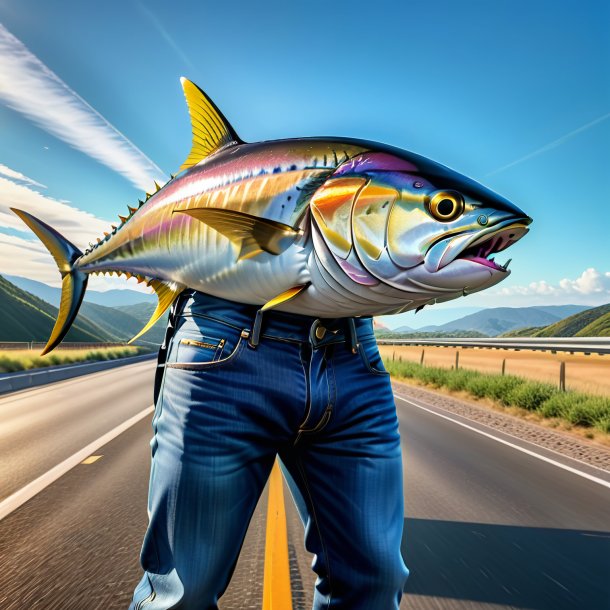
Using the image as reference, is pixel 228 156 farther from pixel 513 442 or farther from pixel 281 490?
pixel 513 442

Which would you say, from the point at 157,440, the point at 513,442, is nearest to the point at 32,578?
the point at 157,440

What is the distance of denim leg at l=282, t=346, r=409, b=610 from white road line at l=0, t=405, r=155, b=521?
3.47 metres

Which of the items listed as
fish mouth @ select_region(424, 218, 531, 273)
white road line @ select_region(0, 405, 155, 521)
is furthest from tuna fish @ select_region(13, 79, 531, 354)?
white road line @ select_region(0, 405, 155, 521)

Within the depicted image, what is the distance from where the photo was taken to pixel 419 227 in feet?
3.60

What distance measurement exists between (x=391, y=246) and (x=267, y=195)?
35 cm

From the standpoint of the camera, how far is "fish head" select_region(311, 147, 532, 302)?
3.50ft

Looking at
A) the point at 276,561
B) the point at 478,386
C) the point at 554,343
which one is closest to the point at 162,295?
the point at 276,561

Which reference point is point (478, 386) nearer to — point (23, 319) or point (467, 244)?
point (467, 244)

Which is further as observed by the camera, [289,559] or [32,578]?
[289,559]

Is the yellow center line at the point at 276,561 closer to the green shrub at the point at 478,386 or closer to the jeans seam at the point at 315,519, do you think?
the jeans seam at the point at 315,519

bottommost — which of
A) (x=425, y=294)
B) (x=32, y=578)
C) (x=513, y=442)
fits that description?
(x=32, y=578)

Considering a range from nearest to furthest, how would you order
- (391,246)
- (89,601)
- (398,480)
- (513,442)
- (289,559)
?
(391,246) → (398,480) → (89,601) → (289,559) → (513,442)

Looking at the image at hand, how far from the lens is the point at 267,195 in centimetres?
129

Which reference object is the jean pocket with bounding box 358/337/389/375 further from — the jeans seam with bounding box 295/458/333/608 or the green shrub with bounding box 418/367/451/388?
the green shrub with bounding box 418/367/451/388
